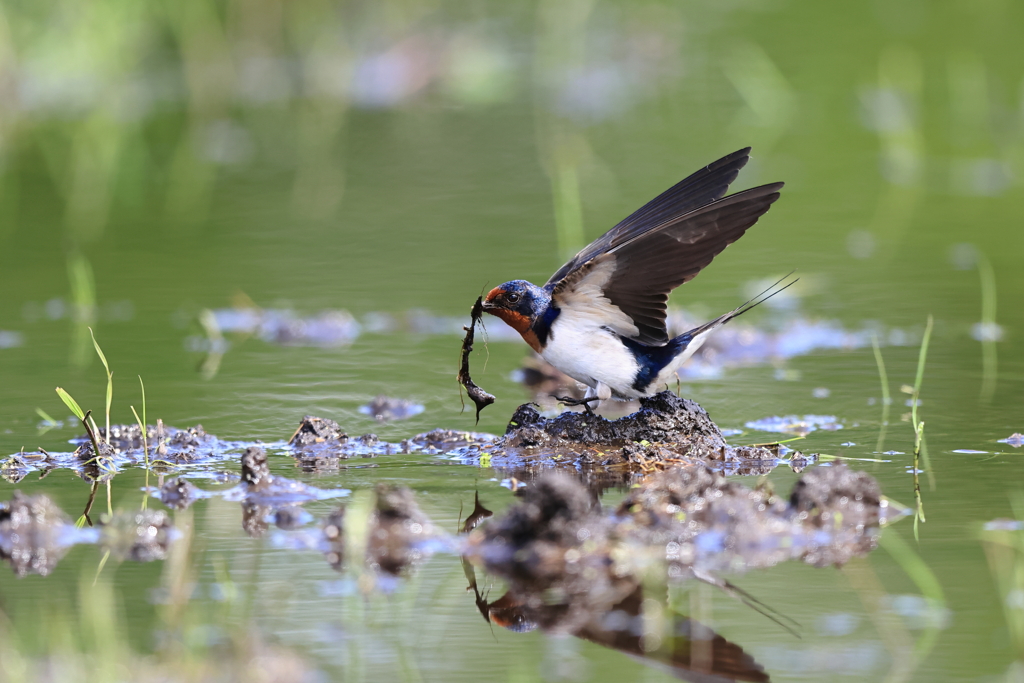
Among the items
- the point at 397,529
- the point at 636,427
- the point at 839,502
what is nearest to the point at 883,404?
the point at 636,427

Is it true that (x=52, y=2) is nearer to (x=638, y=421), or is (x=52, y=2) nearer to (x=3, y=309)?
(x=3, y=309)

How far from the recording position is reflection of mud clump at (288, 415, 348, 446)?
5.61 metres

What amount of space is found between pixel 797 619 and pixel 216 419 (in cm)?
326

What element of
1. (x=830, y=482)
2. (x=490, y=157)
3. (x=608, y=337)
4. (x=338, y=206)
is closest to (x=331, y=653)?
(x=830, y=482)

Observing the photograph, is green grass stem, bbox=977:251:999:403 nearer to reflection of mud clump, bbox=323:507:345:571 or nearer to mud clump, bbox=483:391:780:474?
mud clump, bbox=483:391:780:474

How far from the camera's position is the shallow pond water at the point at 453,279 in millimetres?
3742

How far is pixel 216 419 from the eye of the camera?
20.1 ft

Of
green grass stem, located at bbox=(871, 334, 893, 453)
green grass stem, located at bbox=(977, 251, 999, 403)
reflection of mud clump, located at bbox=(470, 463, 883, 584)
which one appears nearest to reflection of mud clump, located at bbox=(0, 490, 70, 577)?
reflection of mud clump, located at bbox=(470, 463, 883, 584)

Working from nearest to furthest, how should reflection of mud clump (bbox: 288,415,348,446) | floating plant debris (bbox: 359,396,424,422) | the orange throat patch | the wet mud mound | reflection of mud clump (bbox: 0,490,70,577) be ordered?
1. reflection of mud clump (bbox: 0,490,70,577)
2. the wet mud mound
3. the orange throat patch
4. reflection of mud clump (bbox: 288,415,348,446)
5. floating plant debris (bbox: 359,396,424,422)

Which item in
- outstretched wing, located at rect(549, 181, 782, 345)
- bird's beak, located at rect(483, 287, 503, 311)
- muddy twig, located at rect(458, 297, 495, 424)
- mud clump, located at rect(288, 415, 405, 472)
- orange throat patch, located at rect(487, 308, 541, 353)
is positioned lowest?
mud clump, located at rect(288, 415, 405, 472)

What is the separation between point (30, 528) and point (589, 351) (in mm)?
2150

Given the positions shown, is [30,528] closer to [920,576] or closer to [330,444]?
[330,444]

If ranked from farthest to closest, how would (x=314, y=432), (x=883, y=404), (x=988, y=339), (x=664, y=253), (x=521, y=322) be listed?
(x=988, y=339), (x=883, y=404), (x=314, y=432), (x=521, y=322), (x=664, y=253)

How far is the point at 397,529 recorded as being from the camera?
14.3 ft
